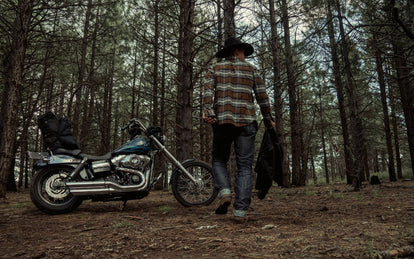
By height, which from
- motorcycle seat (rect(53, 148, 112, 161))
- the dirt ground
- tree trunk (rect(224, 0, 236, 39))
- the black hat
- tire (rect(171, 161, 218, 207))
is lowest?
the dirt ground

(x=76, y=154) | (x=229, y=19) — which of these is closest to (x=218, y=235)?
(x=76, y=154)

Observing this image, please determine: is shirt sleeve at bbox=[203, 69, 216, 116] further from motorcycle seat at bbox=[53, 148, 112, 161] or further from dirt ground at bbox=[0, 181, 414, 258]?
motorcycle seat at bbox=[53, 148, 112, 161]

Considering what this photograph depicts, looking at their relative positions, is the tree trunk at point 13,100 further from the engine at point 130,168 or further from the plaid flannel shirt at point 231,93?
the plaid flannel shirt at point 231,93

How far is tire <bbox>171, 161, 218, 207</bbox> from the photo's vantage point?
192 inches

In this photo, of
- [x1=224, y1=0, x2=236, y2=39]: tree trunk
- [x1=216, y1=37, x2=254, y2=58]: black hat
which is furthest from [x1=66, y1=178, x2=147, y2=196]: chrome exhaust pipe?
[x1=224, y1=0, x2=236, y2=39]: tree trunk

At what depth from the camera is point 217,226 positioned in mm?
3084

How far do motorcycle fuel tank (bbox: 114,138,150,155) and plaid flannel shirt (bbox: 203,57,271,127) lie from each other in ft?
5.81

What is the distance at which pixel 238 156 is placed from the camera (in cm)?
356

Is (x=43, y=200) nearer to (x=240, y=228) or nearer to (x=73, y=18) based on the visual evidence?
(x=240, y=228)

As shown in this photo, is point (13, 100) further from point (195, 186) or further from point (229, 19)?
point (229, 19)

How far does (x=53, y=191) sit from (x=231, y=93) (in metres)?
3.44

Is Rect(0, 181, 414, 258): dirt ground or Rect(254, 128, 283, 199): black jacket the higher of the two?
Rect(254, 128, 283, 199): black jacket

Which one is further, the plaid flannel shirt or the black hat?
the black hat

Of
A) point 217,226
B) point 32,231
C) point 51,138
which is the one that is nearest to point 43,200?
point 51,138
